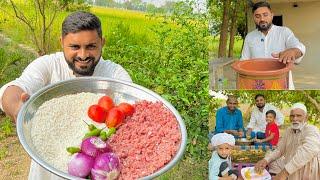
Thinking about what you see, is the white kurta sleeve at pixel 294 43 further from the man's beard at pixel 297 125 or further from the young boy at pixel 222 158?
the young boy at pixel 222 158

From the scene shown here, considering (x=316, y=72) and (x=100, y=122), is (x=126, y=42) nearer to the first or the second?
(x=316, y=72)

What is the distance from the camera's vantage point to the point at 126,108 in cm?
286

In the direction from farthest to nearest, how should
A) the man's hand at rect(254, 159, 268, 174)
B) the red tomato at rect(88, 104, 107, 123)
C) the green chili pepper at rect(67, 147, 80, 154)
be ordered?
the man's hand at rect(254, 159, 268, 174), the red tomato at rect(88, 104, 107, 123), the green chili pepper at rect(67, 147, 80, 154)

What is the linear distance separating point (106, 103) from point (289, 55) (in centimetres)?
165

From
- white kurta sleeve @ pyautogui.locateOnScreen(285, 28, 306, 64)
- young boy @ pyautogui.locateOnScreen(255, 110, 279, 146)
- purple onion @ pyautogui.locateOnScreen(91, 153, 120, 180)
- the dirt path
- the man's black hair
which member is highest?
the man's black hair

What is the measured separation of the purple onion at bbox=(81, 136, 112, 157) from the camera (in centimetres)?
266

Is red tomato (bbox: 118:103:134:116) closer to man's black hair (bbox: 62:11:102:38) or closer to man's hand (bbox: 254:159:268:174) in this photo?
man's black hair (bbox: 62:11:102:38)

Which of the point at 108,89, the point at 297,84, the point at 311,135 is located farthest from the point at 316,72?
the point at 108,89

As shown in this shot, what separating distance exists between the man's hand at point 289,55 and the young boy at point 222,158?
0.64 meters

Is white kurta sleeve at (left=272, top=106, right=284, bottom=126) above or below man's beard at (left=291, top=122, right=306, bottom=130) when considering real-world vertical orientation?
above

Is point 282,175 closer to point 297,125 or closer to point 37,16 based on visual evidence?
point 297,125

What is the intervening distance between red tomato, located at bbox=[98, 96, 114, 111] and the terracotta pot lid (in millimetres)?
1425

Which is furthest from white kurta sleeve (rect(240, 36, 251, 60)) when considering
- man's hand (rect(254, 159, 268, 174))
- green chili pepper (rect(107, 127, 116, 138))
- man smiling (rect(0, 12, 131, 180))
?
green chili pepper (rect(107, 127, 116, 138))

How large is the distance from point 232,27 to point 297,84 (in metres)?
0.57
